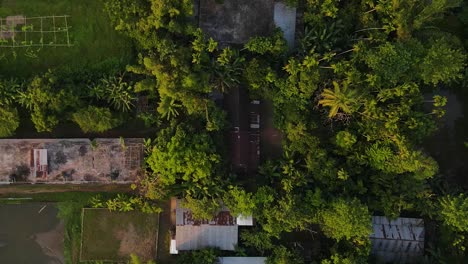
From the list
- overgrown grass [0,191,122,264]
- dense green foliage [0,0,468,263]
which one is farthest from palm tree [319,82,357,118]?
overgrown grass [0,191,122,264]

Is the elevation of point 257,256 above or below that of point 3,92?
below

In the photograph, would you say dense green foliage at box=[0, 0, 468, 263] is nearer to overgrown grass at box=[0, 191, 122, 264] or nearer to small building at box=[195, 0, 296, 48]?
small building at box=[195, 0, 296, 48]

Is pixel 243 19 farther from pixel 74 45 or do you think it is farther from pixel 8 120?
pixel 8 120

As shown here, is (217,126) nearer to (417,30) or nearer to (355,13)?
(355,13)

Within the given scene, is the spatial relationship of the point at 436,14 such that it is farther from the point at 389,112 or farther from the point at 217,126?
the point at 217,126

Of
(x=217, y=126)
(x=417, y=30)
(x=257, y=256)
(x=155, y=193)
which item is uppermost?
(x=417, y=30)

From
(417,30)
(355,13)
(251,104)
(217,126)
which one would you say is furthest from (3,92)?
(417,30)

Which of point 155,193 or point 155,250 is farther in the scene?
point 155,250

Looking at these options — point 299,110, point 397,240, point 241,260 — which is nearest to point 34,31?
point 299,110
